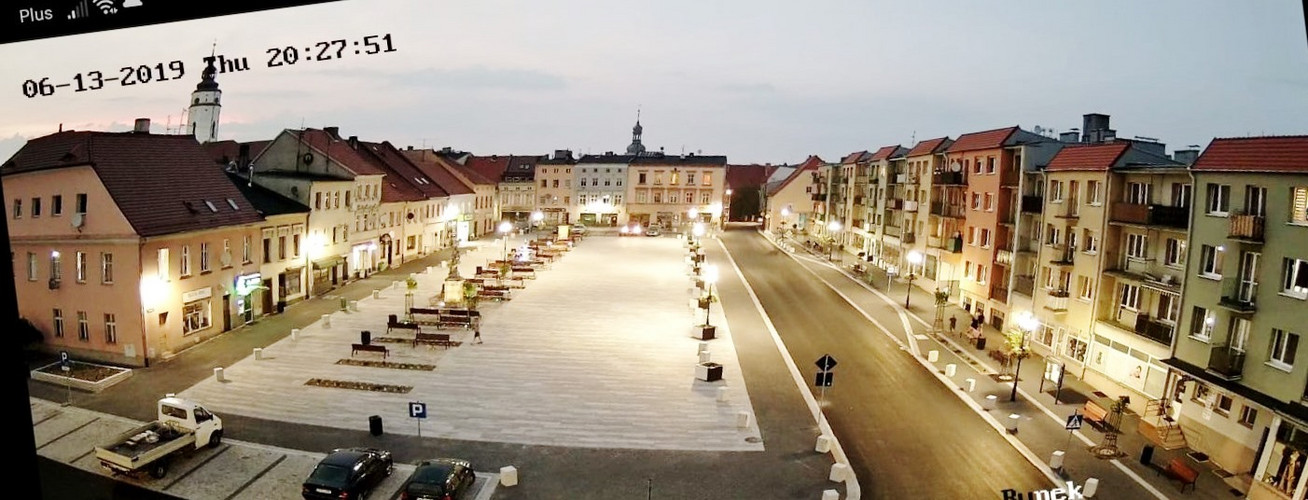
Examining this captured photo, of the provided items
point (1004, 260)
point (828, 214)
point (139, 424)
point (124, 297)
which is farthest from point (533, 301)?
point (828, 214)

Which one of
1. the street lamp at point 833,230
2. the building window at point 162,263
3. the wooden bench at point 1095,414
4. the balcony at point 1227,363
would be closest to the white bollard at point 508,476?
the building window at point 162,263

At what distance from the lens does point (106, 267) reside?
75.8 ft

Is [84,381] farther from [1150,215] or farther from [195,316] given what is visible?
[1150,215]

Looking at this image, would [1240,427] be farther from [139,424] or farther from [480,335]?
[139,424]

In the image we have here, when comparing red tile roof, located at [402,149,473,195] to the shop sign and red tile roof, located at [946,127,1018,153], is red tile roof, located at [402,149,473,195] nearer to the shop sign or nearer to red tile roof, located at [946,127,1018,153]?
the shop sign

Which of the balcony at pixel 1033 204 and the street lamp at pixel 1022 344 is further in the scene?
the balcony at pixel 1033 204

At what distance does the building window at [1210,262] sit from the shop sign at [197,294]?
1258 inches

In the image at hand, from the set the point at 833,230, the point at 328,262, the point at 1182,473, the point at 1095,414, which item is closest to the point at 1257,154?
the point at 1095,414

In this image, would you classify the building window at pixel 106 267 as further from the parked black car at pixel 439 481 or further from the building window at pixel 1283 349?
the building window at pixel 1283 349

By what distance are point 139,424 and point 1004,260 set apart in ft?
105

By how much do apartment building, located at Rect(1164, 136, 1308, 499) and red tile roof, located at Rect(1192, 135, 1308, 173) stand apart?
1.2 inches

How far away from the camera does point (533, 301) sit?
1385 inches

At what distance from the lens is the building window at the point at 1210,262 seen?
1973 cm

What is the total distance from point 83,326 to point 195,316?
3.23 metres
